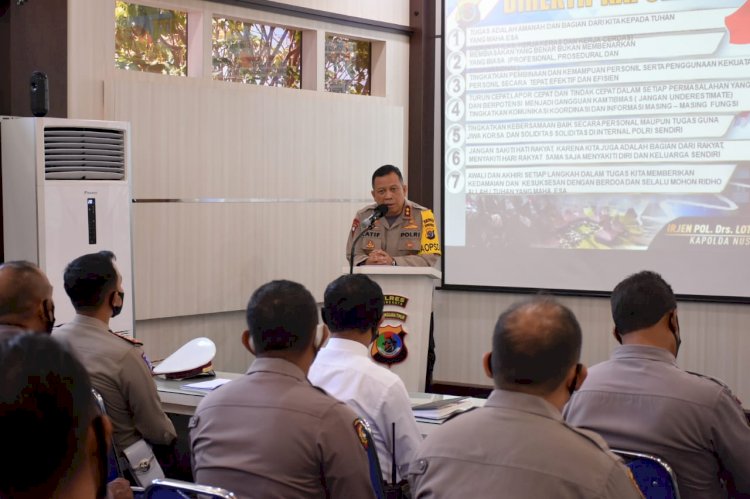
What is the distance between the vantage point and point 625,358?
2.47 m

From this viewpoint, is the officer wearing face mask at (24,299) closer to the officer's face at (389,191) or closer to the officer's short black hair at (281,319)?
the officer's short black hair at (281,319)

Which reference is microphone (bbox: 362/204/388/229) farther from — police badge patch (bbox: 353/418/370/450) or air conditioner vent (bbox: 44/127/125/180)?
police badge patch (bbox: 353/418/370/450)

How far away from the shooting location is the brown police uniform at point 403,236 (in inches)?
202

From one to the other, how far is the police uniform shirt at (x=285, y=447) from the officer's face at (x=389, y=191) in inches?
121

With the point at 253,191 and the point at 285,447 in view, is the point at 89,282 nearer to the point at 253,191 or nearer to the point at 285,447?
the point at 285,447

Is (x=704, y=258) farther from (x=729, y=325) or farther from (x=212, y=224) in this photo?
(x=212, y=224)

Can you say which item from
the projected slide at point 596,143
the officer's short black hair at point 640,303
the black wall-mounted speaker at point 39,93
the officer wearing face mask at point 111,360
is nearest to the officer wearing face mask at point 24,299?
the officer wearing face mask at point 111,360

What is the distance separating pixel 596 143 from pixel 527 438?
466 centimetres

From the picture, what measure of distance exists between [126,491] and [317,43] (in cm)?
460

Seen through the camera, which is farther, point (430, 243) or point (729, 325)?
point (729, 325)

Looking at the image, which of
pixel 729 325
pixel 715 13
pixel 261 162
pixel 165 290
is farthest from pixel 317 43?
pixel 729 325

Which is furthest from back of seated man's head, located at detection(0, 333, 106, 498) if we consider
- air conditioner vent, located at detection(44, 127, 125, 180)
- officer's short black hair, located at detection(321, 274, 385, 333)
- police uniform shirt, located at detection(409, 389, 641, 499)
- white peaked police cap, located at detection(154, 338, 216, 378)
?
air conditioner vent, located at detection(44, 127, 125, 180)

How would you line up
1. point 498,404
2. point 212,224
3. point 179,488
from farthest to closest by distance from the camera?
1. point 212,224
2. point 179,488
3. point 498,404

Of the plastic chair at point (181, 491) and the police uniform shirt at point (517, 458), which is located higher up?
the police uniform shirt at point (517, 458)
